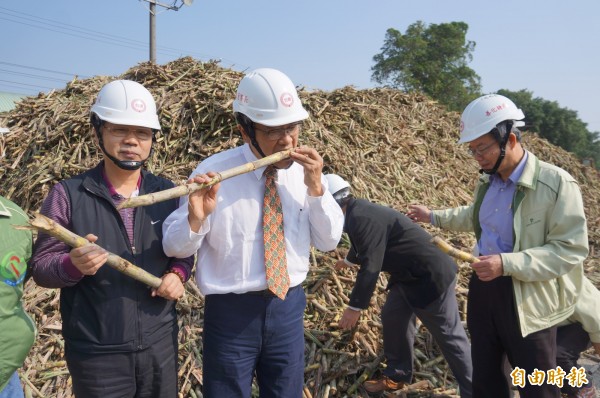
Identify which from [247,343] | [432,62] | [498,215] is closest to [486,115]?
[498,215]

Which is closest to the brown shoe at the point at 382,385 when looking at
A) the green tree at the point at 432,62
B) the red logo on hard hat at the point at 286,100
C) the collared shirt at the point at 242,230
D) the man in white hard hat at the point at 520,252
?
the man in white hard hat at the point at 520,252

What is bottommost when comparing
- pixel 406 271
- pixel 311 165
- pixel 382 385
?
pixel 382 385

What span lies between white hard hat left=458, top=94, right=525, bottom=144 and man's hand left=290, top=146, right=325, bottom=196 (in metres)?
1.04

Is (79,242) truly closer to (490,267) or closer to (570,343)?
(490,267)

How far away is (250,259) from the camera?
2115mm

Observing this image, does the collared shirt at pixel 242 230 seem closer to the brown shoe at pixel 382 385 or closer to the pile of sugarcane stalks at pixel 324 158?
the pile of sugarcane stalks at pixel 324 158

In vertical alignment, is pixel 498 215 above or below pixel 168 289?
above

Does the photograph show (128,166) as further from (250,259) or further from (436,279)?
(436,279)

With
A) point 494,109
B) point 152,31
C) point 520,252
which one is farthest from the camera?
point 152,31

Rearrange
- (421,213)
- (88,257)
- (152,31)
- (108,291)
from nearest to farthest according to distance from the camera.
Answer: (88,257) → (108,291) → (421,213) → (152,31)

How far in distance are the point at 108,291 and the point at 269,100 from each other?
3.53 ft

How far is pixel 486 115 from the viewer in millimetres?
2605

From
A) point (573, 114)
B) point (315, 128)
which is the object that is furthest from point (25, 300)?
point (573, 114)

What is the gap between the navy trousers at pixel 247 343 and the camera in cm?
212
